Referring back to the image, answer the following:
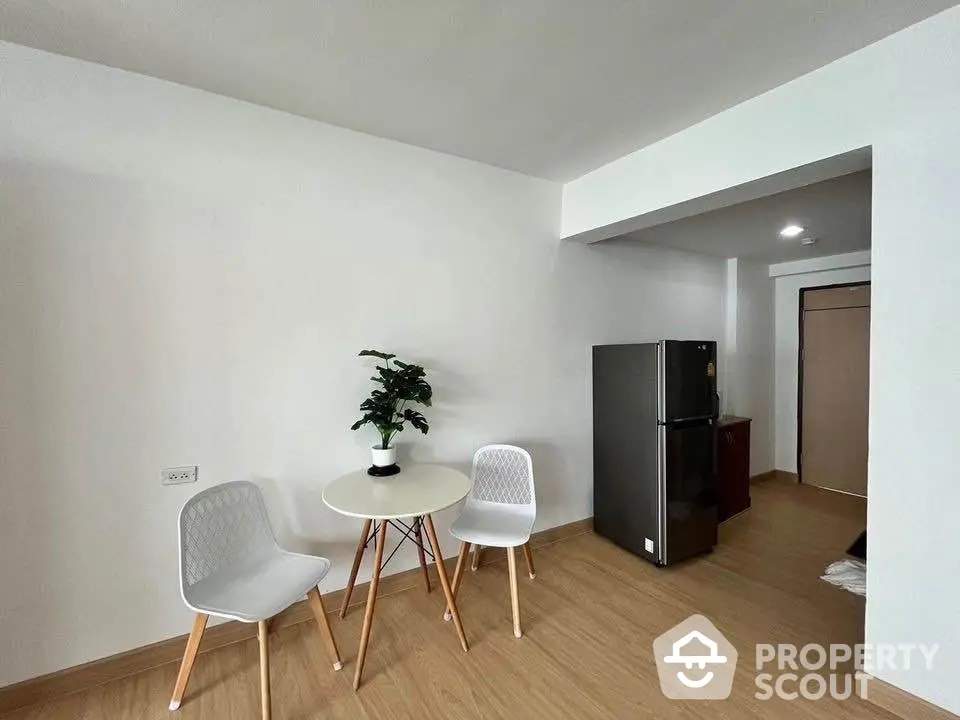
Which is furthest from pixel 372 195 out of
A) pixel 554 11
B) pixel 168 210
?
pixel 554 11

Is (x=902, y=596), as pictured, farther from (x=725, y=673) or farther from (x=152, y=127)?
(x=152, y=127)

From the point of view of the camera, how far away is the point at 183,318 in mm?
1868

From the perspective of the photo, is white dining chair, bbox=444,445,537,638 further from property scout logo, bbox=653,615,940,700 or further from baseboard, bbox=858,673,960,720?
baseboard, bbox=858,673,960,720

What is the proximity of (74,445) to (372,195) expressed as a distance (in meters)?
1.77

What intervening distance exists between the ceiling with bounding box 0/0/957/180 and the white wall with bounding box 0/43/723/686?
23 centimetres

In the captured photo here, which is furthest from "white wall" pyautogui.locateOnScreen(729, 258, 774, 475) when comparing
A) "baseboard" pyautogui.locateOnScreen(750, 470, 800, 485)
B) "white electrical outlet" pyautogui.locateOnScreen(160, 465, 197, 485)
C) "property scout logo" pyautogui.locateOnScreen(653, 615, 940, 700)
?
"white electrical outlet" pyautogui.locateOnScreen(160, 465, 197, 485)

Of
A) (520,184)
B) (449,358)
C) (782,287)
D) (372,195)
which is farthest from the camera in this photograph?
(782,287)

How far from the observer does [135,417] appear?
178cm

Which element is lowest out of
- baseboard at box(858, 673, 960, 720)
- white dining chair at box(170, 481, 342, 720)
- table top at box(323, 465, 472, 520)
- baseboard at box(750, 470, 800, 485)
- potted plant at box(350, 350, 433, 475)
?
baseboard at box(750, 470, 800, 485)

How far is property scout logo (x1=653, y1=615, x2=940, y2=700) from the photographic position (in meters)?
1.62

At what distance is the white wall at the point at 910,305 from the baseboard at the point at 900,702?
0.08 ft

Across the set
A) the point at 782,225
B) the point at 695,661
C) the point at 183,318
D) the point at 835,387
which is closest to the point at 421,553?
the point at 695,661

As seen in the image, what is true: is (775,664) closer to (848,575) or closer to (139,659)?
(848,575)

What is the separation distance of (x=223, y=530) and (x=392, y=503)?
0.78 meters
